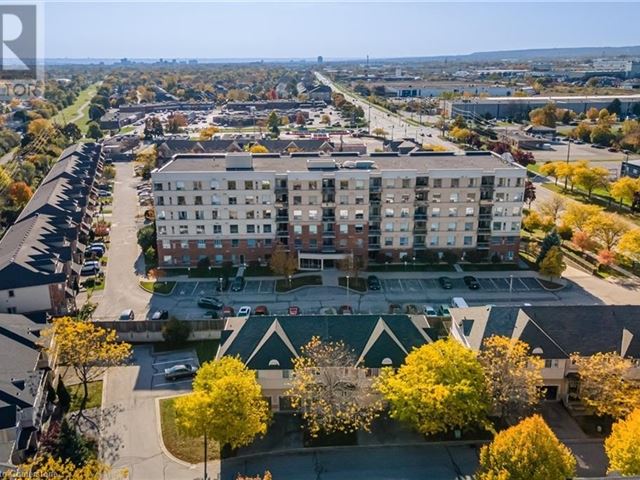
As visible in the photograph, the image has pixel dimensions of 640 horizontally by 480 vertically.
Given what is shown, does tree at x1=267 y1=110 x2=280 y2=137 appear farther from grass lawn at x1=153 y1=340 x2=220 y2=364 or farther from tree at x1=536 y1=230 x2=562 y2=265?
grass lawn at x1=153 y1=340 x2=220 y2=364

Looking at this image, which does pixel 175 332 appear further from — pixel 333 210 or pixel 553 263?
pixel 553 263

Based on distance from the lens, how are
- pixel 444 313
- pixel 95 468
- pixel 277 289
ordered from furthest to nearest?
pixel 277 289, pixel 444 313, pixel 95 468

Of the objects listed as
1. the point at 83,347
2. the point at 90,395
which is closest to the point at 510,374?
the point at 83,347

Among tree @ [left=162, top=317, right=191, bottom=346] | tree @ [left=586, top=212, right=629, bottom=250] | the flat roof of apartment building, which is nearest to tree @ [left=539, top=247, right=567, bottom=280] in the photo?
tree @ [left=586, top=212, right=629, bottom=250]

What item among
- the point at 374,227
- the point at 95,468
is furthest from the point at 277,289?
the point at 95,468

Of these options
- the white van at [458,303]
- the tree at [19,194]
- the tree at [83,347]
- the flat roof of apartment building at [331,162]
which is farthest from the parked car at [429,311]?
the tree at [19,194]

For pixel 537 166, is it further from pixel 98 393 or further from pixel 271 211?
pixel 98 393

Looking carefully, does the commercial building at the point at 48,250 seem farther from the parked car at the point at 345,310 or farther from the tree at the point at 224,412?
the parked car at the point at 345,310
